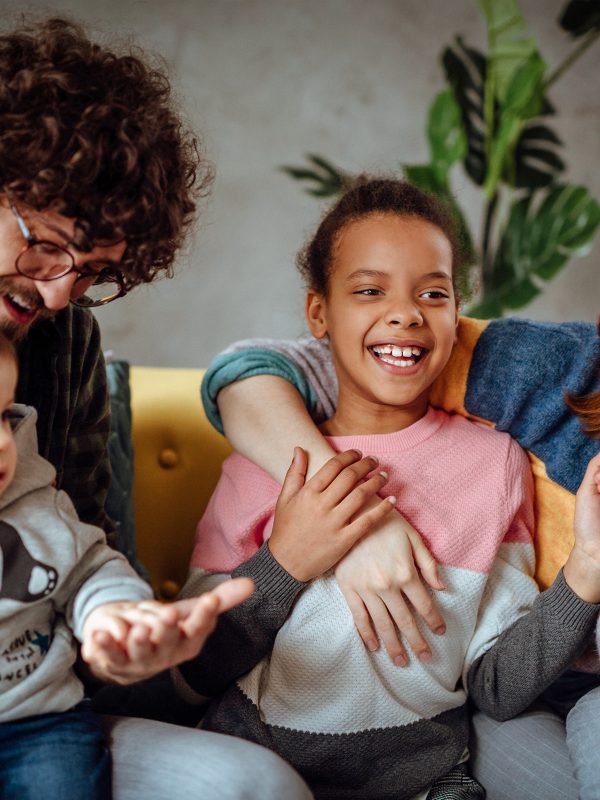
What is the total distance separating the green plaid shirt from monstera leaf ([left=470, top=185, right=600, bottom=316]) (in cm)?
154

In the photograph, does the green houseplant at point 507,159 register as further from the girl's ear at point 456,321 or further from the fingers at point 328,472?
the fingers at point 328,472

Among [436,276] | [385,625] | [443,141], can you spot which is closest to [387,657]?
[385,625]

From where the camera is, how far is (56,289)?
918 mm

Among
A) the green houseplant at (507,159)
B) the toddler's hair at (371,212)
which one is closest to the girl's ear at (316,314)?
the toddler's hair at (371,212)

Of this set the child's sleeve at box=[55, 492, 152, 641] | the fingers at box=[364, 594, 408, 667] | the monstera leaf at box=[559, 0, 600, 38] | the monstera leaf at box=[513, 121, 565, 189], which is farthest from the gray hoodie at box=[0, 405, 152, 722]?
the monstera leaf at box=[559, 0, 600, 38]

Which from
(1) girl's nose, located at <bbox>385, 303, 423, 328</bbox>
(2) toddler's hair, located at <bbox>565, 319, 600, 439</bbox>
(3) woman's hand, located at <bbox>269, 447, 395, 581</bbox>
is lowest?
(3) woman's hand, located at <bbox>269, 447, 395, 581</bbox>

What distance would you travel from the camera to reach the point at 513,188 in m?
2.66

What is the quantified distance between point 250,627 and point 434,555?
0.85ft

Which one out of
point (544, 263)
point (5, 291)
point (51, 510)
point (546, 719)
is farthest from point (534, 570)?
point (544, 263)

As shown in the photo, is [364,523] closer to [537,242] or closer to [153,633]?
[153,633]

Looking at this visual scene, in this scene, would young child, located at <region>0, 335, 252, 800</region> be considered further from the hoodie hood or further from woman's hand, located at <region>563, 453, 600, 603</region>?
woman's hand, located at <region>563, 453, 600, 603</region>

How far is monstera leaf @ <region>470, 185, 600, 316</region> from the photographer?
2537mm

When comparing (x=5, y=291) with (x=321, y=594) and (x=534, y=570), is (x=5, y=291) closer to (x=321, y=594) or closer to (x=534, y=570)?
(x=321, y=594)

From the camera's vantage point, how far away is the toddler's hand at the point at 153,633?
771 mm
